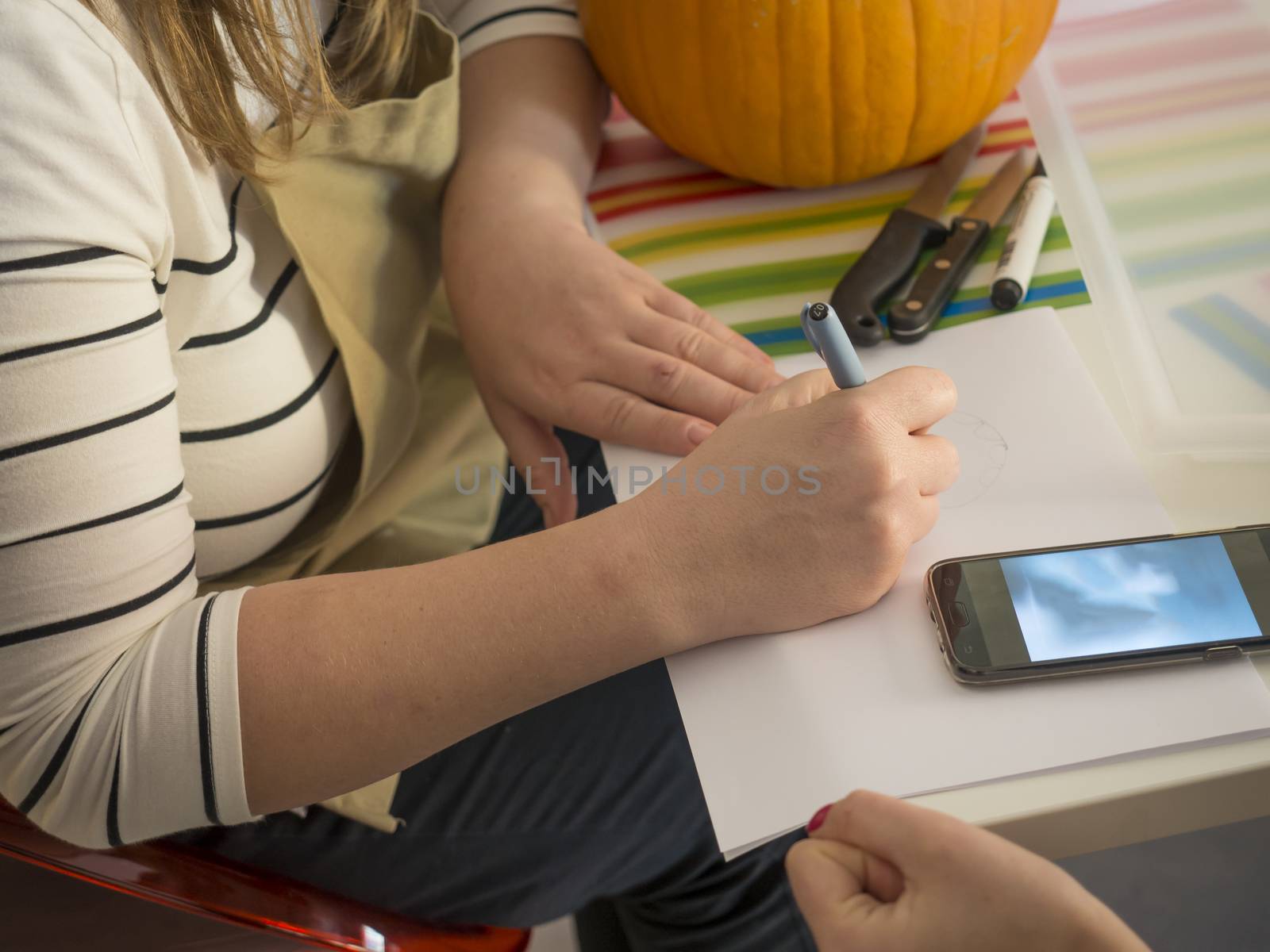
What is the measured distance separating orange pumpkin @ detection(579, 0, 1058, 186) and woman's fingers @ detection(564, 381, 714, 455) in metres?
0.21

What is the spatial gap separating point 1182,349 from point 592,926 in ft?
2.28

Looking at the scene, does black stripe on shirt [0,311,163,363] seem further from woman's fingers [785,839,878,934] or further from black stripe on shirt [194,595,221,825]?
woman's fingers [785,839,878,934]

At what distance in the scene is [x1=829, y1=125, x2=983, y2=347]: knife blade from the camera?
2.01 ft

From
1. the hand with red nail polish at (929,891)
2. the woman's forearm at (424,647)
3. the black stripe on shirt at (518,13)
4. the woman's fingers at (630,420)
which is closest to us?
the hand with red nail polish at (929,891)

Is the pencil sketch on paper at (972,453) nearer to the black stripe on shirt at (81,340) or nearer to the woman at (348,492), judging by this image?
the woman at (348,492)

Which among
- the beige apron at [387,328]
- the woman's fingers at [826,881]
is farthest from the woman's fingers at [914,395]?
the beige apron at [387,328]

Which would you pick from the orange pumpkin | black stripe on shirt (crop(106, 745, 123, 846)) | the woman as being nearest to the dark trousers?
the woman

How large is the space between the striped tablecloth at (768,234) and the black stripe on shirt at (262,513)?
0.26 metres

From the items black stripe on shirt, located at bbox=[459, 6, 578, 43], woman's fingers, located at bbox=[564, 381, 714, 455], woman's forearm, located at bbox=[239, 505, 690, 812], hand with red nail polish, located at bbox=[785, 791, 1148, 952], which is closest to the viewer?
hand with red nail polish, located at bbox=[785, 791, 1148, 952]

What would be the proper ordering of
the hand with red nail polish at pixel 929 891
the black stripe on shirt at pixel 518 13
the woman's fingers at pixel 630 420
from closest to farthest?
the hand with red nail polish at pixel 929 891, the woman's fingers at pixel 630 420, the black stripe on shirt at pixel 518 13

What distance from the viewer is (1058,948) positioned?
353mm

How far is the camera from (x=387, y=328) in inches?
26.5

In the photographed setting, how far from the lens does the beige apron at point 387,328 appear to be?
60 cm

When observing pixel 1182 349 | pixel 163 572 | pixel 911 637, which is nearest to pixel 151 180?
pixel 163 572
